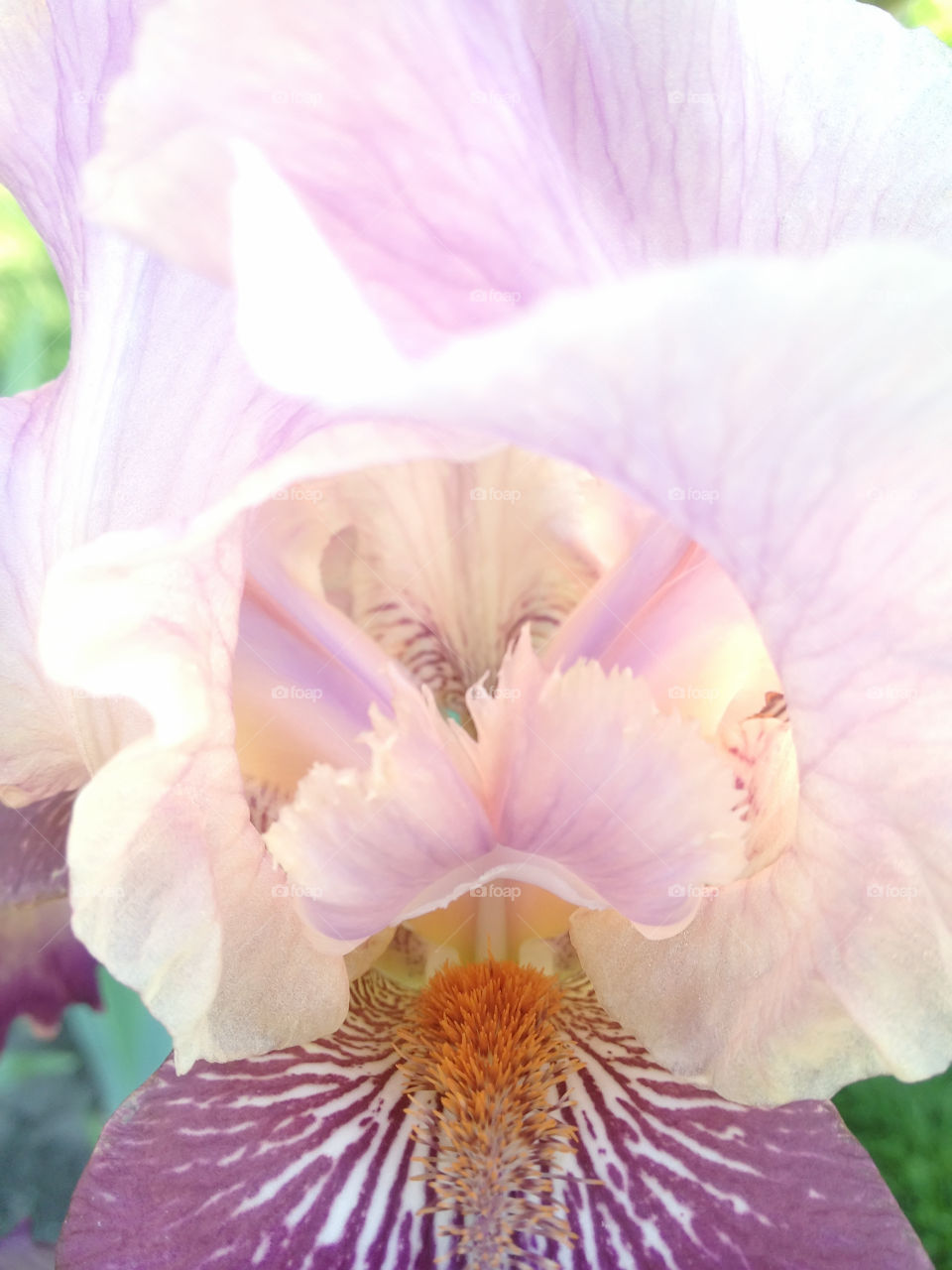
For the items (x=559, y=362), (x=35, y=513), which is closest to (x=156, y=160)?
(x=559, y=362)

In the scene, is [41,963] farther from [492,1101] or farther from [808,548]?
[808,548]

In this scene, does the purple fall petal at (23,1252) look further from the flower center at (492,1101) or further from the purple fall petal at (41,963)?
the flower center at (492,1101)

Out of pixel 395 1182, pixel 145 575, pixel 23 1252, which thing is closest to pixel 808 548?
pixel 145 575

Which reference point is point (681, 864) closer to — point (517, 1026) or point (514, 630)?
point (517, 1026)

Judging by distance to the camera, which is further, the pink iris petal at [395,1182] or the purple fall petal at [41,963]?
the purple fall petal at [41,963]

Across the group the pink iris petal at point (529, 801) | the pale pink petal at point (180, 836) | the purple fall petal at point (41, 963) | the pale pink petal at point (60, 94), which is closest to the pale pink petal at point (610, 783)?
the pink iris petal at point (529, 801)

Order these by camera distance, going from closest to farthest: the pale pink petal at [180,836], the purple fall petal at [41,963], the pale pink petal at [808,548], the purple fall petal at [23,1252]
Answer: the pale pink petal at [808,548] → the pale pink petal at [180,836] → the purple fall petal at [23,1252] → the purple fall petal at [41,963]
